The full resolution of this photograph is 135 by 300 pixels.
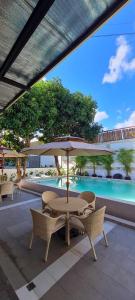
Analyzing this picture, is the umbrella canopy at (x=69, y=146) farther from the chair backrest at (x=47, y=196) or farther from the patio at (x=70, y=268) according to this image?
the patio at (x=70, y=268)

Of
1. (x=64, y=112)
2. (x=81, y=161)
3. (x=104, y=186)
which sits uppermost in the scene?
(x=64, y=112)

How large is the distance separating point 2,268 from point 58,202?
5.88 ft

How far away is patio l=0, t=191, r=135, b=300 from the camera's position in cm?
240

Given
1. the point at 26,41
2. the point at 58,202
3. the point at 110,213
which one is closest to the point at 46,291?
the point at 58,202

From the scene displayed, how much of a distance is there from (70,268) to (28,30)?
392 cm

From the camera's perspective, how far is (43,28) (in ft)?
7.81

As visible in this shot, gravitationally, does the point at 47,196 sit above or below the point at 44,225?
above

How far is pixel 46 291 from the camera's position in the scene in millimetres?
2406

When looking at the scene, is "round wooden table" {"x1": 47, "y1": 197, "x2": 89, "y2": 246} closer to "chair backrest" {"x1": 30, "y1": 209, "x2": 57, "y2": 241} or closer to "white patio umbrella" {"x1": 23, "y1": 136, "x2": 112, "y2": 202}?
"chair backrest" {"x1": 30, "y1": 209, "x2": 57, "y2": 241}

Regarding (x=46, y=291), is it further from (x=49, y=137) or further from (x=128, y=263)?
(x=49, y=137)

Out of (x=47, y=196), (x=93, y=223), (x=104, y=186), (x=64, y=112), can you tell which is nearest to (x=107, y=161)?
(x=104, y=186)

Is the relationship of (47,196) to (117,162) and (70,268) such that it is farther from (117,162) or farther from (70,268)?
(117,162)

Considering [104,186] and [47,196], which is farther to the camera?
[104,186]

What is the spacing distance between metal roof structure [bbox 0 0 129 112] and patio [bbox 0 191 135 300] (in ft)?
12.4
